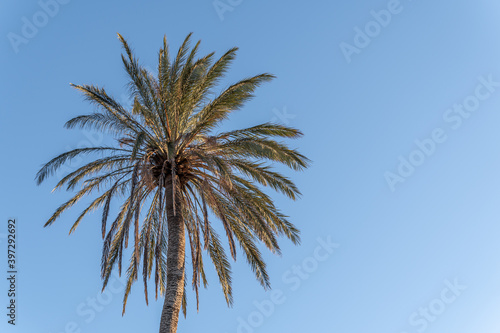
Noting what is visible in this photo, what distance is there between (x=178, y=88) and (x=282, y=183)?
388 centimetres

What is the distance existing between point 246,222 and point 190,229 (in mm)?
1555

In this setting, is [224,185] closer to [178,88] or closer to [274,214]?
[274,214]

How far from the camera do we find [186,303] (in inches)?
613

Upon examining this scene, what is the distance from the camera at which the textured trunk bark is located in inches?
496

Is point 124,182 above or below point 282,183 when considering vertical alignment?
above

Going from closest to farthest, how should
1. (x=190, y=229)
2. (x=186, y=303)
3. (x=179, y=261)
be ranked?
(x=179, y=261)
(x=190, y=229)
(x=186, y=303)

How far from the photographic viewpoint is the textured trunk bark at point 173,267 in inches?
496

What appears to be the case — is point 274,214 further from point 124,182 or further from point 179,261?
point 124,182

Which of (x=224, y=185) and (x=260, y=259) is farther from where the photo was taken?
(x=260, y=259)

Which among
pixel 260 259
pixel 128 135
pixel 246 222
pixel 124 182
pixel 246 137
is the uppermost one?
pixel 128 135

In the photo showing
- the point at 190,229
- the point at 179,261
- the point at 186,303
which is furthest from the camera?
the point at 186,303

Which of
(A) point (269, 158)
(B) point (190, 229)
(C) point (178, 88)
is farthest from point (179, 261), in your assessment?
(C) point (178, 88)

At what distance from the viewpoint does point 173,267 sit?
13297mm

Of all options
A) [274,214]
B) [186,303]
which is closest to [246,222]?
[274,214]
